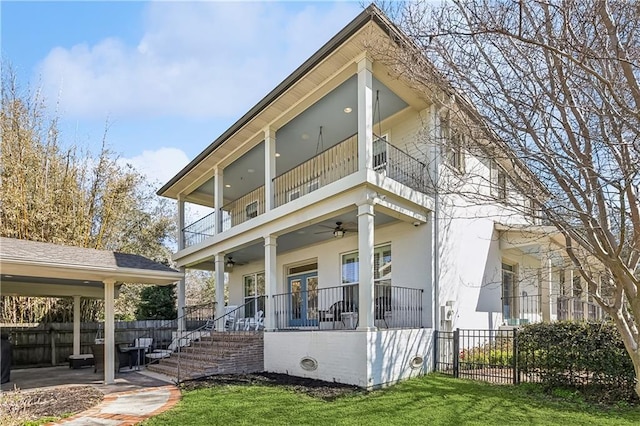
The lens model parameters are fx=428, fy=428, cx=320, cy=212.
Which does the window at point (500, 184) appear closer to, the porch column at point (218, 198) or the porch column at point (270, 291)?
the porch column at point (270, 291)

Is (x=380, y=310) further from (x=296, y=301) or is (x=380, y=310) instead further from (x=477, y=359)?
(x=296, y=301)

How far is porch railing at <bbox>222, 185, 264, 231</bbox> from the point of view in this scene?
14577 millimetres

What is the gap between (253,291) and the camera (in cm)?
1642

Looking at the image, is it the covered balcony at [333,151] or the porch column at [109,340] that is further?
the covered balcony at [333,151]

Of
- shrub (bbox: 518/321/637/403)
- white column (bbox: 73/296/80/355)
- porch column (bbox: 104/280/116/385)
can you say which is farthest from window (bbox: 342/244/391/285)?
white column (bbox: 73/296/80/355)

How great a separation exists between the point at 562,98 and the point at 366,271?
466 cm

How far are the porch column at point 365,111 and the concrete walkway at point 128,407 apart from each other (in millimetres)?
5631

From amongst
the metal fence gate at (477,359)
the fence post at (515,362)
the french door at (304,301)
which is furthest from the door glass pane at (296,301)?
the fence post at (515,362)

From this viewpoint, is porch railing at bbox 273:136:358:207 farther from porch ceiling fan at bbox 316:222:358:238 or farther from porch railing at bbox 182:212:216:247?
porch railing at bbox 182:212:216:247

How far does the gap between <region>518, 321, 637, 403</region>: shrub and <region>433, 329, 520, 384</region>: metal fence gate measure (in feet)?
1.06

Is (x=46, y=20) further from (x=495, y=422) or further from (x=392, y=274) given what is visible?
(x=495, y=422)

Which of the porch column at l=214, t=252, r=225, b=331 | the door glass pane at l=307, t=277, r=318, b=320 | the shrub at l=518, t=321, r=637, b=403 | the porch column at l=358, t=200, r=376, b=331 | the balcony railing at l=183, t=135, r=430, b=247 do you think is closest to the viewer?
the shrub at l=518, t=321, r=637, b=403

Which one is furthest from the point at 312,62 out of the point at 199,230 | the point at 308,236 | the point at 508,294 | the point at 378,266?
the point at 508,294

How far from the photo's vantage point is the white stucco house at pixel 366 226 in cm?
834
